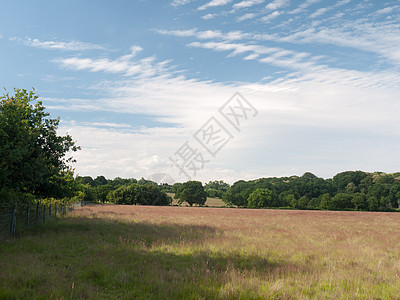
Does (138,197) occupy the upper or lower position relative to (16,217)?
lower

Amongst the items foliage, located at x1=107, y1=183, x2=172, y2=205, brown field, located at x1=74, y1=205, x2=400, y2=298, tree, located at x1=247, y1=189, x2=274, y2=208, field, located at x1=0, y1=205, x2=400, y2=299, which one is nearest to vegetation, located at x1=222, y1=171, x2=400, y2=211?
tree, located at x1=247, y1=189, x2=274, y2=208

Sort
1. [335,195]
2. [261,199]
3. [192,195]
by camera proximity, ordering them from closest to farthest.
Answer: [261,199] → [335,195] → [192,195]

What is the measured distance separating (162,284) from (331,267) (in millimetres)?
6249

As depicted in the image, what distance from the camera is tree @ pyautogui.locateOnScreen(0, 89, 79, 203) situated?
584 inches

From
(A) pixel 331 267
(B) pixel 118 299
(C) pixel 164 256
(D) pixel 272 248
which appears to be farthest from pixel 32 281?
(D) pixel 272 248

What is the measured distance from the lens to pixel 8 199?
1603 cm

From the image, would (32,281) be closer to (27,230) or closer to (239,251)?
(239,251)

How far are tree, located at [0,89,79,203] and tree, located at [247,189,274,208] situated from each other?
8826cm

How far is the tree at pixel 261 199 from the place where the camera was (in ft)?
335

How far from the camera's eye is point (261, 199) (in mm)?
102250

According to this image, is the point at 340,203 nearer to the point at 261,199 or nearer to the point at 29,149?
the point at 261,199

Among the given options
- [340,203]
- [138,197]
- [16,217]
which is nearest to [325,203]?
[340,203]

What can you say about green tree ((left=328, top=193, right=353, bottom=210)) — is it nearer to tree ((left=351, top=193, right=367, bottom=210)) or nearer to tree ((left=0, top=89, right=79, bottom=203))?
tree ((left=351, top=193, right=367, bottom=210))

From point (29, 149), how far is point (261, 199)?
304ft
